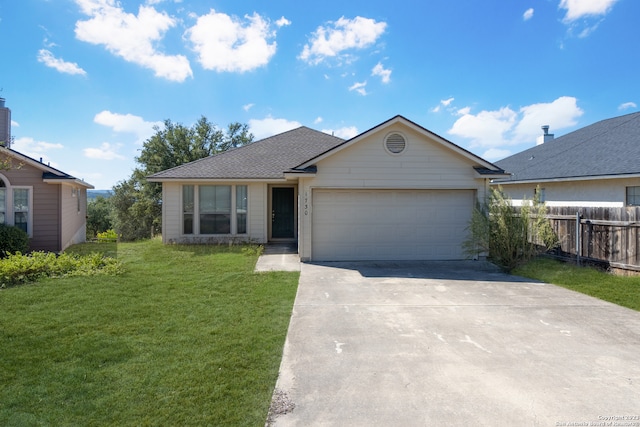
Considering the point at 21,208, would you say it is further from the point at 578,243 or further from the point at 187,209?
the point at 578,243

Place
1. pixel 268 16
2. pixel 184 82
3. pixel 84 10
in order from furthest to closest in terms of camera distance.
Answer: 1. pixel 184 82
2. pixel 268 16
3. pixel 84 10

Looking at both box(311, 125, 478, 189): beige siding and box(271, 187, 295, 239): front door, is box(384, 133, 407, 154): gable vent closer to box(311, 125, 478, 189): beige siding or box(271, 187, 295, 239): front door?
box(311, 125, 478, 189): beige siding

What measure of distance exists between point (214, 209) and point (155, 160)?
20600 millimetres

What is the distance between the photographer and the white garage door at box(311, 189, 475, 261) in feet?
35.6

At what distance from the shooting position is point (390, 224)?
10.9 metres

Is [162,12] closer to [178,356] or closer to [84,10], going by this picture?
[84,10]

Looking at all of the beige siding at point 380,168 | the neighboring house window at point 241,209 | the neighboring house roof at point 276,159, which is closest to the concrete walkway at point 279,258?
the beige siding at point 380,168

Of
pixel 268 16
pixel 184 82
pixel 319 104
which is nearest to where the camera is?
pixel 268 16

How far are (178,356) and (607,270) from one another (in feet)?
31.7

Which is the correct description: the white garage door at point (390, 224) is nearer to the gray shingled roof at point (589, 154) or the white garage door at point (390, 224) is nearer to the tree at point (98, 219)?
the gray shingled roof at point (589, 154)

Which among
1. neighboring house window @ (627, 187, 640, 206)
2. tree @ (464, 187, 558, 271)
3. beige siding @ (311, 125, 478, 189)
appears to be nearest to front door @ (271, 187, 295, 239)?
beige siding @ (311, 125, 478, 189)

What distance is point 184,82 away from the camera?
16625 millimetres

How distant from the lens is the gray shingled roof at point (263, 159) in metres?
13.5

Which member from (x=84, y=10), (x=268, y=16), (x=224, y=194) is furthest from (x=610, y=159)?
(x=84, y=10)
